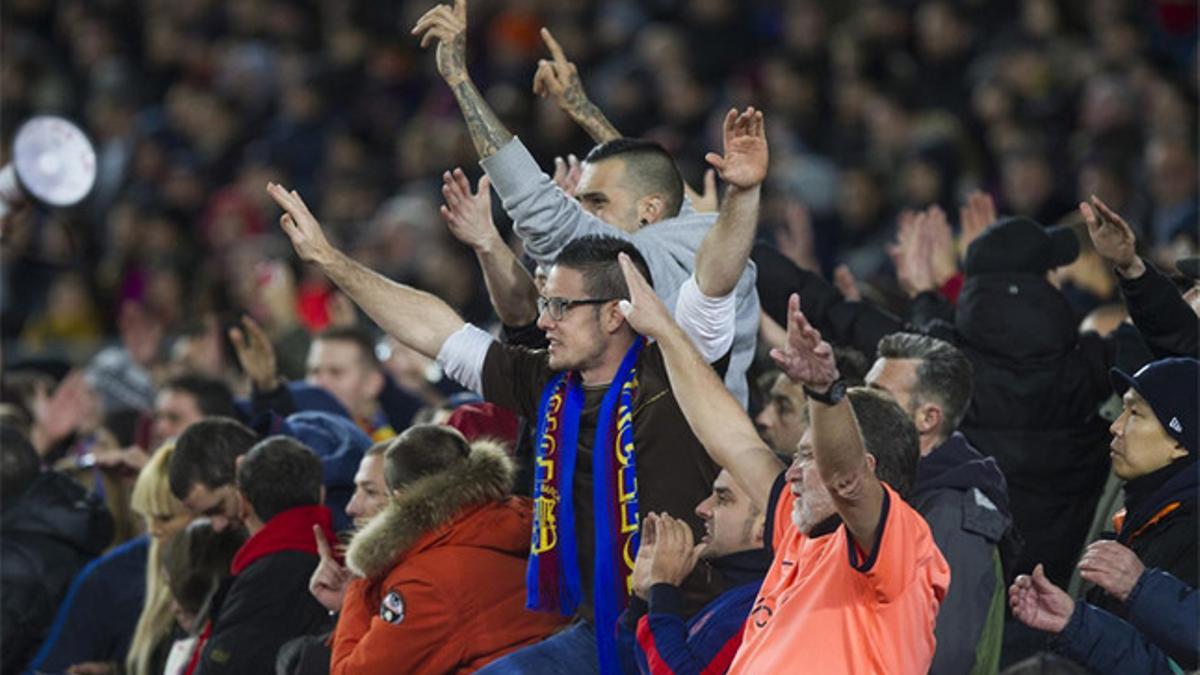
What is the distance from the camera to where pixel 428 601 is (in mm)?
5570

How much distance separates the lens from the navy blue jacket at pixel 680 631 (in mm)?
4816

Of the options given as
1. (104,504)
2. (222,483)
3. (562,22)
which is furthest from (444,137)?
(222,483)

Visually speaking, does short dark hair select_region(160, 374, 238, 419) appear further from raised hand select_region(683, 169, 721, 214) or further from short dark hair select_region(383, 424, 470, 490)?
short dark hair select_region(383, 424, 470, 490)

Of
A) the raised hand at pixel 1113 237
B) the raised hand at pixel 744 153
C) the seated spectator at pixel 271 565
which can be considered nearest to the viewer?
the raised hand at pixel 744 153

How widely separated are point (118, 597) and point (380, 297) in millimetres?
2285

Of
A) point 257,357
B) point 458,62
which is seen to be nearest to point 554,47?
point 458,62

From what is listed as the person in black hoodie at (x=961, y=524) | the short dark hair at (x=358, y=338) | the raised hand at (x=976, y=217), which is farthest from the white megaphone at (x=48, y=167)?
the person in black hoodie at (x=961, y=524)

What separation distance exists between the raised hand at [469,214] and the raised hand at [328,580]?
1002mm

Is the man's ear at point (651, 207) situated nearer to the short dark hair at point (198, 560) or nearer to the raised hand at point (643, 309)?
the raised hand at point (643, 309)

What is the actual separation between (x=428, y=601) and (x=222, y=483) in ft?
4.80

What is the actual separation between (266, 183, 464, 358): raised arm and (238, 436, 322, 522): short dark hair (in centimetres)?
106

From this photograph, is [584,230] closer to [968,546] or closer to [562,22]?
[968,546]

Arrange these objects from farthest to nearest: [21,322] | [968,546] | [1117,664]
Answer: [21,322] → [968,546] → [1117,664]

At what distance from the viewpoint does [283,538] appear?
641 cm
